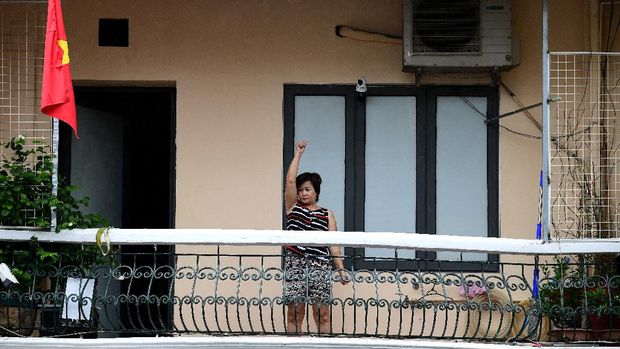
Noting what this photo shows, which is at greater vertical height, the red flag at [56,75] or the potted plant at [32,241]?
the red flag at [56,75]

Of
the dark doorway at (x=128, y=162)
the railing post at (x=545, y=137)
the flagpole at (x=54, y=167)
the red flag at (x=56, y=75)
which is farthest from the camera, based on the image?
the dark doorway at (x=128, y=162)

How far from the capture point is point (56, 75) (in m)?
8.16

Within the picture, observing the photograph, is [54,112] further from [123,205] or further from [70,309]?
[123,205]

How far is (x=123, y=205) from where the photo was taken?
1139 cm

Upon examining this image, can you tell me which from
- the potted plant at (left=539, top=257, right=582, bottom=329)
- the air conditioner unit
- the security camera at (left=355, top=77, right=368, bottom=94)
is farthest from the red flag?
the potted plant at (left=539, top=257, right=582, bottom=329)

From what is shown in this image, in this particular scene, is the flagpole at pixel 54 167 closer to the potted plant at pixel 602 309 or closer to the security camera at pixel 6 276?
the security camera at pixel 6 276

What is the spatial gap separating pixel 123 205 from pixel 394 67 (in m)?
3.15

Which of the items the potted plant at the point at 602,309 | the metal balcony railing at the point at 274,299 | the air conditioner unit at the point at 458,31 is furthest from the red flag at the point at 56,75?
the potted plant at the point at 602,309

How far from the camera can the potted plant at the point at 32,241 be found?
8500 millimetres

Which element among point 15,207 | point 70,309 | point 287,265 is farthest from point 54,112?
point 287,265

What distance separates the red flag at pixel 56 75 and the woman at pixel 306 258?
207 centimetres

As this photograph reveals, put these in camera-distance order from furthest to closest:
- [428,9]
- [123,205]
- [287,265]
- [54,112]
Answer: [123,205] < [428,9] < [287,265] < [54,112]

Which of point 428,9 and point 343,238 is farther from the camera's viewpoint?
point 428,9

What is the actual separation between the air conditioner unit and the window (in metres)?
0.44
